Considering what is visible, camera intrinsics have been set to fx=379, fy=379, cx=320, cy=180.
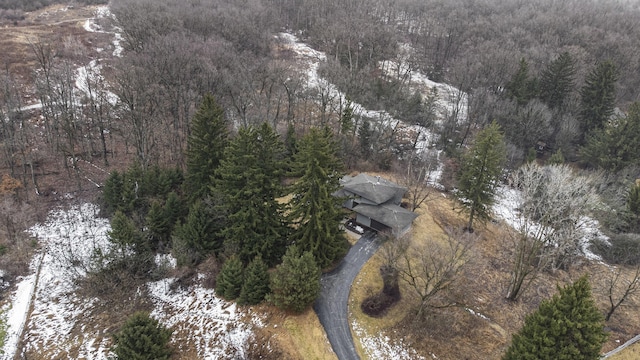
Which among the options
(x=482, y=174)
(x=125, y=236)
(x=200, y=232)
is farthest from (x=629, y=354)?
(x=125, y=236)

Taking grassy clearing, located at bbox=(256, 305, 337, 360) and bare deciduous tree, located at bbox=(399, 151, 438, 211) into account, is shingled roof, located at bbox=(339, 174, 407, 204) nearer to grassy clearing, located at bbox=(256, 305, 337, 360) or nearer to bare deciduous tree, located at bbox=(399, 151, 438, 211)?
bare deciduous tree, located at bbox=(399, 151, 438, 211)

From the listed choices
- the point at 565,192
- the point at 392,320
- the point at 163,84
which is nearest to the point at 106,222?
the point at 163,84

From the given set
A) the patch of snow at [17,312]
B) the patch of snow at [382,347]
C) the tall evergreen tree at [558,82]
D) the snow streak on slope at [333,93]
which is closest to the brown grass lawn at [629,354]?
the patch of snow at [382,347]

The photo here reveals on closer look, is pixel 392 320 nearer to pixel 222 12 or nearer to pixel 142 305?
pixel 142 305

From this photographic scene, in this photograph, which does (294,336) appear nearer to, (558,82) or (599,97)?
(599,97)

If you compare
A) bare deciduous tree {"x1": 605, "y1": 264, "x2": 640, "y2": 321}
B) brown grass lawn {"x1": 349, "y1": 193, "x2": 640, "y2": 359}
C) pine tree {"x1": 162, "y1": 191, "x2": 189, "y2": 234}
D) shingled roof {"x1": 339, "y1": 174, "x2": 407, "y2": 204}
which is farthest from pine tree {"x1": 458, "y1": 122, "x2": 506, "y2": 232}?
pine tree {"x1": 162, "y1": 191, "x2": 189, "y2": 234}

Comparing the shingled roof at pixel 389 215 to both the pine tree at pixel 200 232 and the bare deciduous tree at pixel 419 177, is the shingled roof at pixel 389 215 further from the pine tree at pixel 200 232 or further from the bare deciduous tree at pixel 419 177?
the pine tree at pixel 200 232
